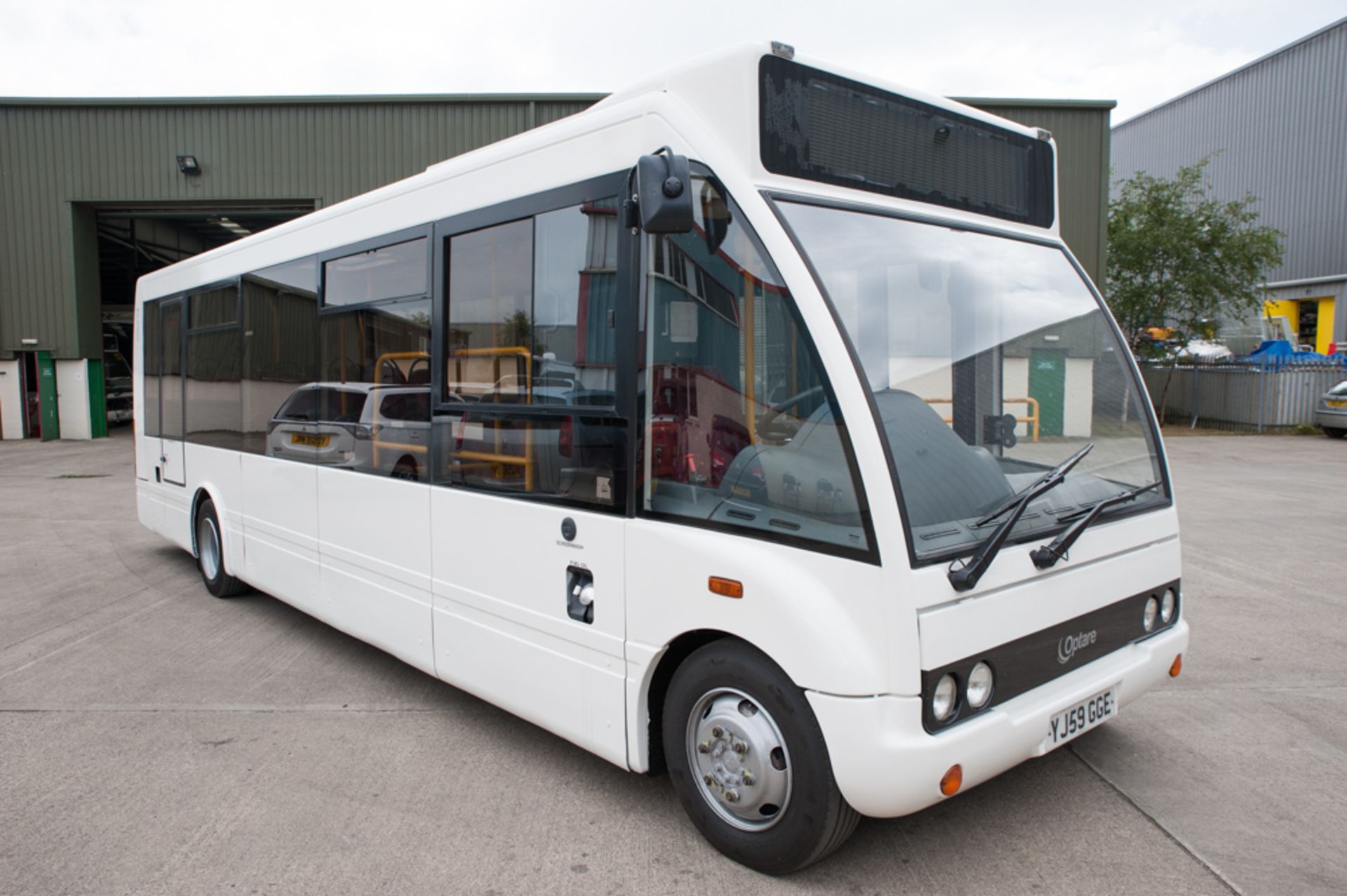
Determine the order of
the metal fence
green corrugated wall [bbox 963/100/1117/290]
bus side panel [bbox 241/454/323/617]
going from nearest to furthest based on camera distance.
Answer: bus side panel [bbox 241/454/323/617], green corrugated wall [bbox 963/100/1117/290], the metal fence

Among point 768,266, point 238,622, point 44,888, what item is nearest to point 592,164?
point 768,266

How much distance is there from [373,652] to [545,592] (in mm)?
2521

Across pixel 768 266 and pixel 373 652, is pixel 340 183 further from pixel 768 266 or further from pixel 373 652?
pixel 768 266

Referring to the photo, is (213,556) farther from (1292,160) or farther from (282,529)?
(1292,160)

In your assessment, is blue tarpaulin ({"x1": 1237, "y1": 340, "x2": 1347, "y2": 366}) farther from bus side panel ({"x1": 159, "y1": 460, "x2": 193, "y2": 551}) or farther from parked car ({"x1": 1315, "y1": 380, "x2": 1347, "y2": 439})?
bus side panel ({"x1": 159, "y1": 460, "x2": 193, "y2": 551})

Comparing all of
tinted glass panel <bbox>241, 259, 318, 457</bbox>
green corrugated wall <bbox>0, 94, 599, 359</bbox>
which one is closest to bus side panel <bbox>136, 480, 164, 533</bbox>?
tinted glass panel <bbox>241, 259, 318, 457</bbox>

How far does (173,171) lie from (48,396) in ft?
21.2

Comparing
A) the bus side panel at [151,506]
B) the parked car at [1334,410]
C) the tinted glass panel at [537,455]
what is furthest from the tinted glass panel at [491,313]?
the parked car at [1334,410]

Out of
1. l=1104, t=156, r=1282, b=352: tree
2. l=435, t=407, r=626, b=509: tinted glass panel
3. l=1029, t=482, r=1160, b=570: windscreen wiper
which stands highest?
l=1104, t=156, r=1282, b=352: tree

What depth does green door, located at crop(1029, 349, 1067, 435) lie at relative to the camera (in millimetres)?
3557

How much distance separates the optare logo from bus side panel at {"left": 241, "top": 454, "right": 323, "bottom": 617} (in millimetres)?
4061

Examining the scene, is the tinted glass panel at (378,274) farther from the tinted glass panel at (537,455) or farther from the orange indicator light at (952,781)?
the orange indicator light at (952,781)

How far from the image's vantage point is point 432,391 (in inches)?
169

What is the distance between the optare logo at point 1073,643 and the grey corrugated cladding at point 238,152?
17644 mm
